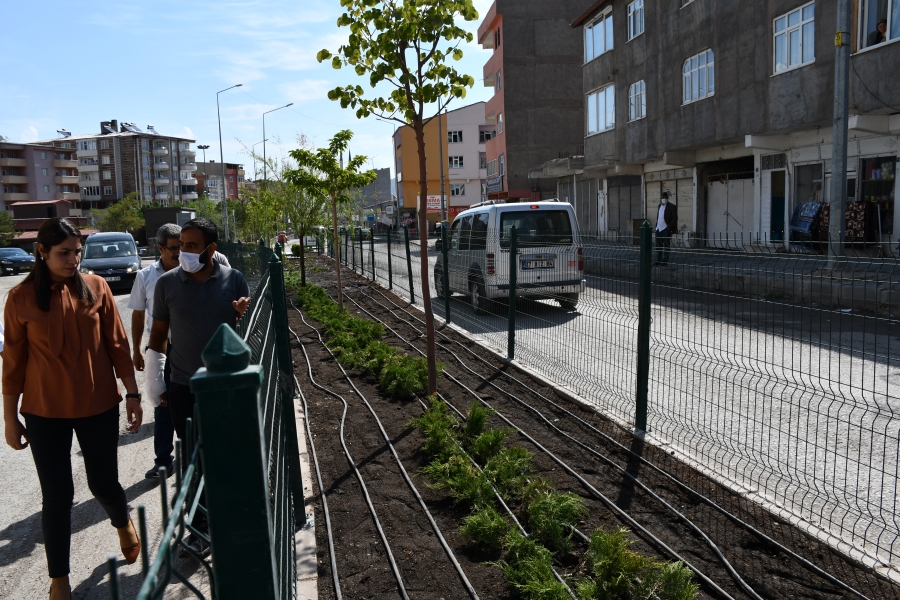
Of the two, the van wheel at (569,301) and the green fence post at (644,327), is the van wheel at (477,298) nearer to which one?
the van wheel at (569,301)

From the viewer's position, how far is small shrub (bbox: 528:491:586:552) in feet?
13.2

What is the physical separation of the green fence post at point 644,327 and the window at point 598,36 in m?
27.8

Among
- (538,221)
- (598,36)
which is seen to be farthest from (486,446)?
(598,36)

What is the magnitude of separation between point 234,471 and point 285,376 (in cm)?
271

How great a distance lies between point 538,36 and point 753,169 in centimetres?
2627

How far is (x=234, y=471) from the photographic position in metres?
1.57

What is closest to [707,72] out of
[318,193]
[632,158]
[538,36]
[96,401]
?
[632,158]

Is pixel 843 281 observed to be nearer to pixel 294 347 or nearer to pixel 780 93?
pixel 294 347

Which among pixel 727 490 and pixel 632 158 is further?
pixel 632 158

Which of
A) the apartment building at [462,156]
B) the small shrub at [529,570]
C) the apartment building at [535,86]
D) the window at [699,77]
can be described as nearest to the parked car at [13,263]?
the apartment building at [535,86]

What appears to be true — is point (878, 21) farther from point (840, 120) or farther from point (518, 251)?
point (518, 251)

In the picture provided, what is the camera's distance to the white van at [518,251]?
362 inches

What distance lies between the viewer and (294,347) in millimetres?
10914

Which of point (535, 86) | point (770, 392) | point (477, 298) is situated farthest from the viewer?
point (535, 86)
